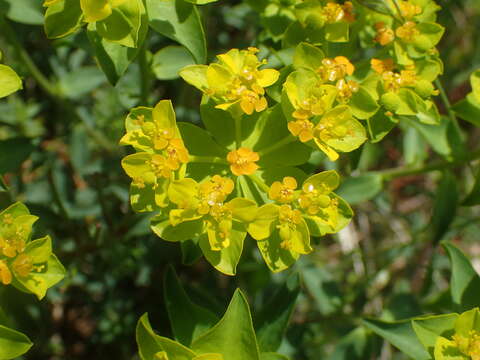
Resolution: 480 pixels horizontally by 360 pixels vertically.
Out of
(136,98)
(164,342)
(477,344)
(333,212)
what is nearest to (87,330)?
(136,98)

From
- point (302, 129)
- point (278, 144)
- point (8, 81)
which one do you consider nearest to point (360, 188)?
point (278, 144)

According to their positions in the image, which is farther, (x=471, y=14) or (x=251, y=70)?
(x=471, y=14)

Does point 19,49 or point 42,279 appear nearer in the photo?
point 42,279

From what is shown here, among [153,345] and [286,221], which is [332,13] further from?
[153,345]

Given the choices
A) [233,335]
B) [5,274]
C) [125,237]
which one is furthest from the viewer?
[125,237]

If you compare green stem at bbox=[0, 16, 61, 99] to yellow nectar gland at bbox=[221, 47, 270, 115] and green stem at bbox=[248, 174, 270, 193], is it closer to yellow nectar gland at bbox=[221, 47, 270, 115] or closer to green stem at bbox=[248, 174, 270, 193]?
yellow nectar gland at bbox=[221, 47, 270, 115]

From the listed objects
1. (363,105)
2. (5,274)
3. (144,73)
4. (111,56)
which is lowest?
(5,274)

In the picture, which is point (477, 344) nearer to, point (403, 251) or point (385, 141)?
point (403, 251)

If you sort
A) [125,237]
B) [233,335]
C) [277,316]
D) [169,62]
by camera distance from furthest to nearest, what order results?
[125,237]
[169,62]
[277,316]
[233,335]
